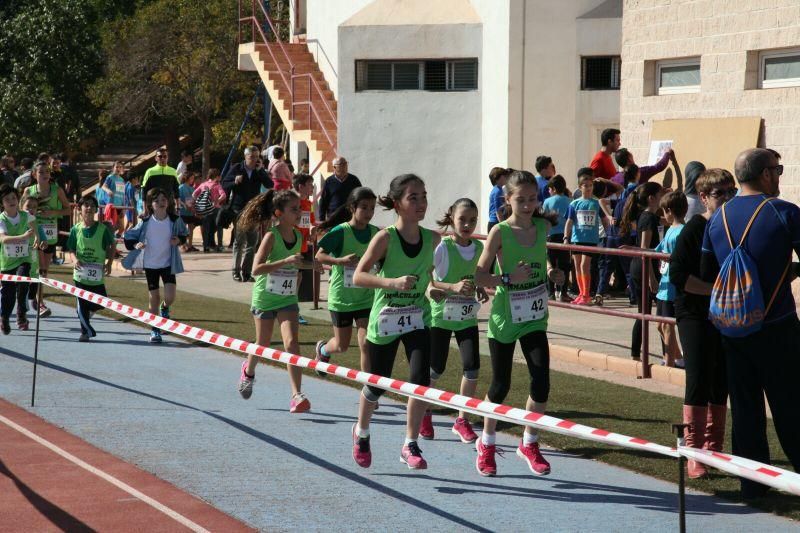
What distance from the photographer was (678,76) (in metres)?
18.9

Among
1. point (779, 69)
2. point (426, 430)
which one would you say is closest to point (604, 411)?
point (426, 430)

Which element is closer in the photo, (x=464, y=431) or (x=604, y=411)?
(x=464, y=431)

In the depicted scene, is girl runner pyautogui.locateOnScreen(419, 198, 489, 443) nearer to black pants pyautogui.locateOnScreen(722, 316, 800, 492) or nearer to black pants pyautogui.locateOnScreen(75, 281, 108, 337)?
black pants pyautogui.locateOnScreen(722, 316, 800, 492)

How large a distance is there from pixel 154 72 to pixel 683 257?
32681mm

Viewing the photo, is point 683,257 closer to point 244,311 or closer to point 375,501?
point 375,501

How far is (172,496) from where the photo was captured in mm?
7453

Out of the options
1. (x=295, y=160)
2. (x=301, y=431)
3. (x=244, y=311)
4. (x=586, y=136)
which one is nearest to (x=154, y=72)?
(x=295, y=160)

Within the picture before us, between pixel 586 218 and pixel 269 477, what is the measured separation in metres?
9.13

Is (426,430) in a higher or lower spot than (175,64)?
lower

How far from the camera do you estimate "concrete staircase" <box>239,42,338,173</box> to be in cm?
2712

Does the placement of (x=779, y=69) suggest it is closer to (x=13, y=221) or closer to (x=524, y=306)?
(x=13, y=221)

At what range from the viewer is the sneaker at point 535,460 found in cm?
795

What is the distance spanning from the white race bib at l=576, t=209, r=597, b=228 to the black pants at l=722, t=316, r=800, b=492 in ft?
29.6

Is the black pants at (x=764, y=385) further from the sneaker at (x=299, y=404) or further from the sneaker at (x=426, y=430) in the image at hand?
the sneaker at (x=299, y=404)
